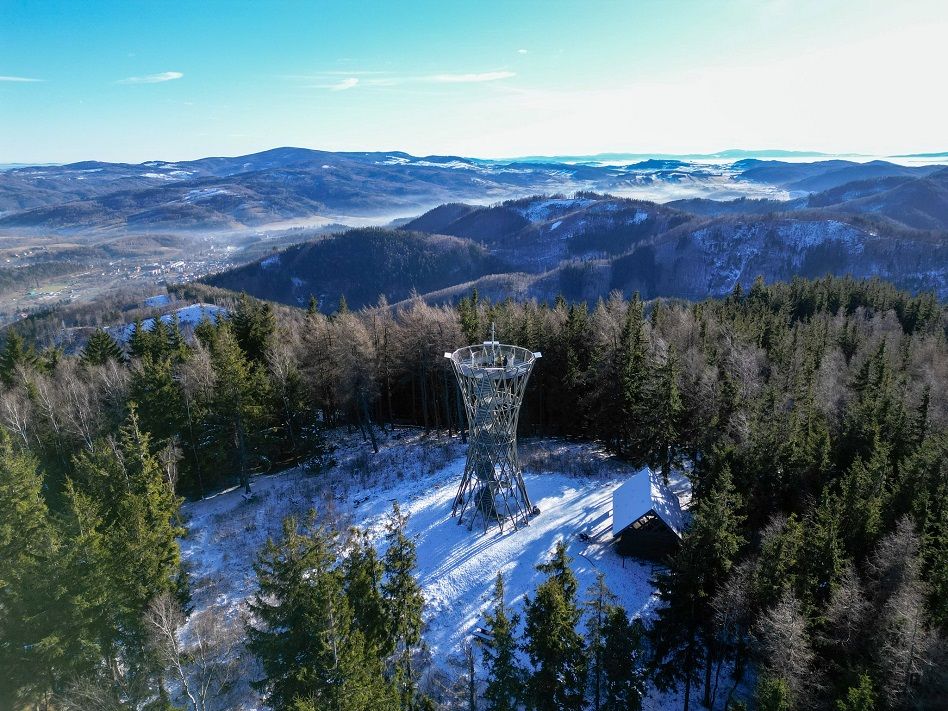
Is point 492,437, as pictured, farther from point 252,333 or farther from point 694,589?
point 252,333

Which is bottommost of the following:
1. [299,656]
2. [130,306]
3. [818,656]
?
[130,306]

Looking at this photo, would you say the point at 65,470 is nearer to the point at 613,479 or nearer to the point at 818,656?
the point at 613,479

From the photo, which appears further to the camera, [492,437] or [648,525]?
[492,437]

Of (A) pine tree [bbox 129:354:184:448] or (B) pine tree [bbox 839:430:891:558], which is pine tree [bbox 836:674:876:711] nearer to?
(B) pine tree [bbox 839:430:891:558]

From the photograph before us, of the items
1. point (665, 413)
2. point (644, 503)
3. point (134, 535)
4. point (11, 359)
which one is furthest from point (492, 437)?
point (11, 359)

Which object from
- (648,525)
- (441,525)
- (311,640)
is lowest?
(441,525)

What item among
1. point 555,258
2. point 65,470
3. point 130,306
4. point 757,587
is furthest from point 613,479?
point 555,258

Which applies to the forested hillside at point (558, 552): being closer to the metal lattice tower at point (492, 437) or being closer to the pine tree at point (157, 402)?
the pine tree at point (157, 402)
